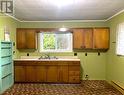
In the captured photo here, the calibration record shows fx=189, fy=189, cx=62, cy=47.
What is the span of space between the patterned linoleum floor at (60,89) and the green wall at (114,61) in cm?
42

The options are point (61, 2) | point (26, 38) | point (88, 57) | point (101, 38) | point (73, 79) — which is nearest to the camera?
point (61, 2)

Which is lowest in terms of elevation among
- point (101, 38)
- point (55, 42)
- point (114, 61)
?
point (114, 61)

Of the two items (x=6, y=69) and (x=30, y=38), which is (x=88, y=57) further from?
(x=6, y=69)

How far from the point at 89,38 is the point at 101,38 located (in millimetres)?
434

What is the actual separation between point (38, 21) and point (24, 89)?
9.14 ft

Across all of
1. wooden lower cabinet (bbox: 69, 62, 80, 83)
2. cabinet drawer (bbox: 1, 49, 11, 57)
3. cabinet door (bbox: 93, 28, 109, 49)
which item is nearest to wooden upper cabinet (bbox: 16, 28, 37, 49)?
cabinet drawer (bbox: 1, 49, 11, 57)

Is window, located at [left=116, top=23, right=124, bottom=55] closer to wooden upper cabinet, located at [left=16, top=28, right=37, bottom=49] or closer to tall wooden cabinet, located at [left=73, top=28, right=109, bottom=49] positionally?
tall wooden cabinet, located at [left=73, top=28, right=109, bottom=49]

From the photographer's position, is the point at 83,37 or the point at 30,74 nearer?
the point at 30,74

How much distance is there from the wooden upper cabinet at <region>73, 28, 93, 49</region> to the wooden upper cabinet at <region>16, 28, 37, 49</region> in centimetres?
153

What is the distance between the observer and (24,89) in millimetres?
5781

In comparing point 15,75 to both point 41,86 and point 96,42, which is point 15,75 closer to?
point 41,86

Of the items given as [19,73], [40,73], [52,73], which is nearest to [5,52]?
[19,73]

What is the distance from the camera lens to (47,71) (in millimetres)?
6551

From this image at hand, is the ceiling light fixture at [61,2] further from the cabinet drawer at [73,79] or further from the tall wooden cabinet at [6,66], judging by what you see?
A: the cabinet drawer at [73,79]
